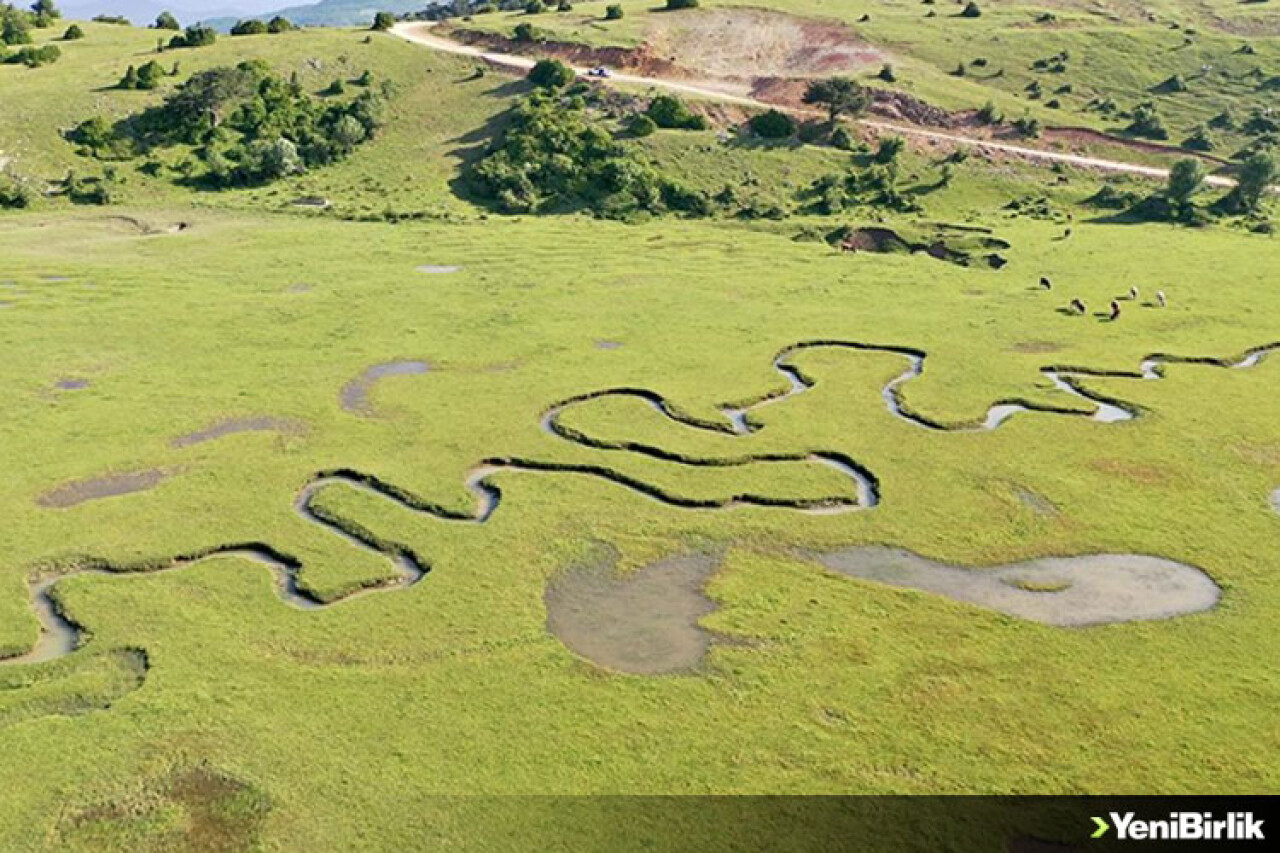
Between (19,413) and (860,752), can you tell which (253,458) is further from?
(860,752)

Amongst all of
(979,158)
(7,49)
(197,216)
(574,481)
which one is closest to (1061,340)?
(574,481)

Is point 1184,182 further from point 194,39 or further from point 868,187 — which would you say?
point 194,39

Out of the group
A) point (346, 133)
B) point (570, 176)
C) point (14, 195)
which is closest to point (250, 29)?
point (346, 133)

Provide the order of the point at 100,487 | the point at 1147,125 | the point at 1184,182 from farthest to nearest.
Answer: the point at 1147,125, the point at 1184,182, the point at 100,487

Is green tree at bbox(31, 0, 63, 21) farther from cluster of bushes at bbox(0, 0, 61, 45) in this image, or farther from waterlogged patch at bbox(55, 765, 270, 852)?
waterlogged patch at bbox(55, 765, 270, 852)

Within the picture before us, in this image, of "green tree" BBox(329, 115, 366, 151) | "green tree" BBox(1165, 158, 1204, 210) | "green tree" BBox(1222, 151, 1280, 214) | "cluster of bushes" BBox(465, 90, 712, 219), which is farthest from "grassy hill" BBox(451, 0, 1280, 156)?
"green tree" BBox(329, 115, 366, 151)
